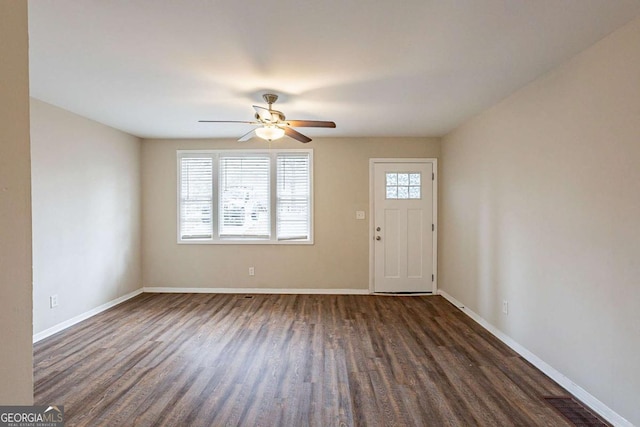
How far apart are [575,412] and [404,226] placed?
2.89 meters

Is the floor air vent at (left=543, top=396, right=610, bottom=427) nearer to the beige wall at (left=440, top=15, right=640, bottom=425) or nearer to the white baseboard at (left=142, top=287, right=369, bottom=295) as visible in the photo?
the beige wall at (left=440, top=15, right=640, bottom=425)

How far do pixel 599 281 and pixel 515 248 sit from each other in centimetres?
88

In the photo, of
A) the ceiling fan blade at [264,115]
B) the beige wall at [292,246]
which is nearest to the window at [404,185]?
the beige wall at [292,246]

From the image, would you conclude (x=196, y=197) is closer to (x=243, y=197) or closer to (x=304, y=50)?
(x=243, y=197)

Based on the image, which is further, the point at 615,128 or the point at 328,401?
the point at 328,401

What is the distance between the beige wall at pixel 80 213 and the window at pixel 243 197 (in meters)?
0.75

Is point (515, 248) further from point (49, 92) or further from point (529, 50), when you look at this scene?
point (49, 92)

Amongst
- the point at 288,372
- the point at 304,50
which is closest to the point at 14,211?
the point at 304,50

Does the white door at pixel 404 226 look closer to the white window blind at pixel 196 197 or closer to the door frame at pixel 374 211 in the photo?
the door frame at pixel 374 211

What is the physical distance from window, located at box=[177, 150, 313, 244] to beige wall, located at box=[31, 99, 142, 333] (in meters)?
0.75

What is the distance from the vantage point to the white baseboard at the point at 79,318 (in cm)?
309

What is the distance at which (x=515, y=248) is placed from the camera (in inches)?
113

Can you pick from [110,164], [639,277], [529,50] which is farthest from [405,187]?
[110,164]

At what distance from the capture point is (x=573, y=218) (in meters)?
2.21
